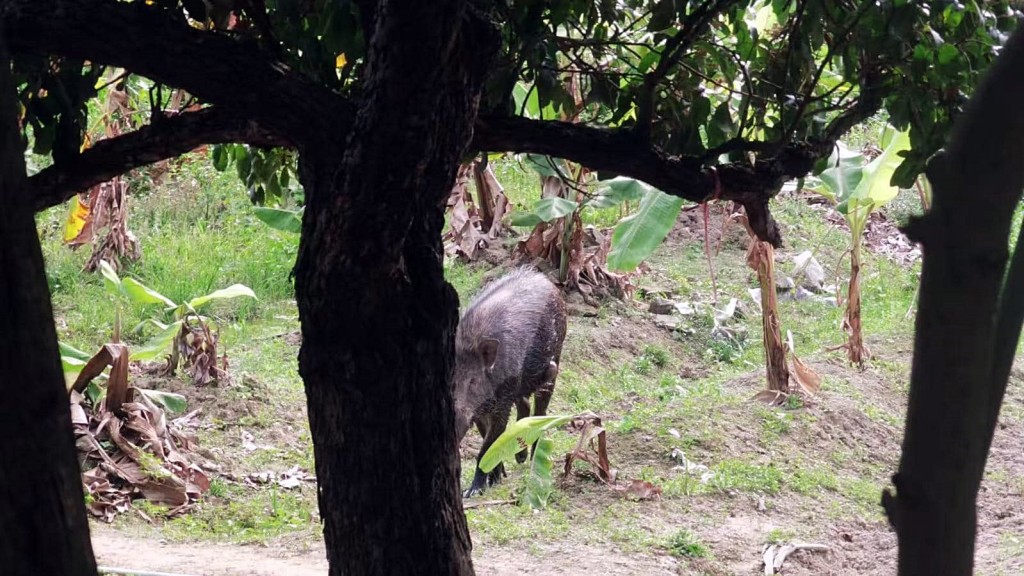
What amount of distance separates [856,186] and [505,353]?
2776 millimetres

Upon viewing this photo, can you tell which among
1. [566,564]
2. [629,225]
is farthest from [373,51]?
[629,225]

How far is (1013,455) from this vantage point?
860 cm

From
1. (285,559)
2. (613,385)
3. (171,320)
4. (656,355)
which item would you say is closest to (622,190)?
(613,385)

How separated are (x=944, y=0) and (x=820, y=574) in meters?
3.81

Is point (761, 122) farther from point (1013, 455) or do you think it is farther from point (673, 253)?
point (673, 253)

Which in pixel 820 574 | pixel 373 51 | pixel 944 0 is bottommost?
pixel 820 574

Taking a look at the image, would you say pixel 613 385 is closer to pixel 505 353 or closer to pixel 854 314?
pixel 505 353

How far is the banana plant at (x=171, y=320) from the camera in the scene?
7.46 metres

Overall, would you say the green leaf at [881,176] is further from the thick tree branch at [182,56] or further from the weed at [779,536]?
the thick tree branch at [182,56]

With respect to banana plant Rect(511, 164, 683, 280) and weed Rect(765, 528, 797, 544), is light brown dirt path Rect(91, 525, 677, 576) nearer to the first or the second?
weed Rect(765, 528, 797, 544)

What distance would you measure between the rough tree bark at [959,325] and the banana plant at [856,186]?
563 cm

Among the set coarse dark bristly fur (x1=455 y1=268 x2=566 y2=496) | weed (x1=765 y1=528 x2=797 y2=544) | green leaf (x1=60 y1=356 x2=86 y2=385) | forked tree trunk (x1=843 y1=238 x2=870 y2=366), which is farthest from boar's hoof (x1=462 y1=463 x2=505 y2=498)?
forked tree trunk (x1=843 y1=238 x2=870 y2=366)

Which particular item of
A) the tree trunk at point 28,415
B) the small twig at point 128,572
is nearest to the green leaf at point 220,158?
the small twig at point 128,572

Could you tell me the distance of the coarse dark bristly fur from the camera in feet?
27.0
